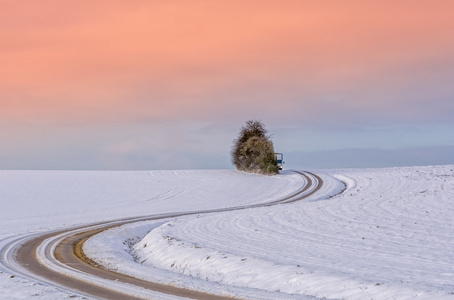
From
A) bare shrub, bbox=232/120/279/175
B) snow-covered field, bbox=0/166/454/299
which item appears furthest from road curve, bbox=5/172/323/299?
bare shrub, bbox=232/120/279/175

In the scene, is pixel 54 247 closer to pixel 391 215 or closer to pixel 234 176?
pixel 391 215

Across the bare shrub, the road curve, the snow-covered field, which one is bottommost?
the road curve

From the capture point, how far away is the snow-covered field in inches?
620

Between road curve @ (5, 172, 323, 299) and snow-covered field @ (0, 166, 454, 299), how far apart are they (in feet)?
2.27

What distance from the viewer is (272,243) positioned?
2372 cm

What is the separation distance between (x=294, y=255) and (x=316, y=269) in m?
3.06

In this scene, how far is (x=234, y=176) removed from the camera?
82438 millimetres

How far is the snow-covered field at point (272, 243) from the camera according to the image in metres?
15.8

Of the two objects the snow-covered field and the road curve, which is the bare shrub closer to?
the snow-covered field

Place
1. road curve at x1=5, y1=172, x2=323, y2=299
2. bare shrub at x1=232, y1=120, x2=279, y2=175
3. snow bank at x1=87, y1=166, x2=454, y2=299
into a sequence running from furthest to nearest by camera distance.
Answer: bare shrub at x1=232, y1=120, x2=279, y2=175
road curve at x1=5, y1=172, x2=323, y2=299
snow bank at x1=87, y1=166, x2=454, y2=299

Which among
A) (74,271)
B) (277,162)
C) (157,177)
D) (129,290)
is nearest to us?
(129,290)

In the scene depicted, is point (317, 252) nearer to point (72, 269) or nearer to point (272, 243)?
point (272, 243)

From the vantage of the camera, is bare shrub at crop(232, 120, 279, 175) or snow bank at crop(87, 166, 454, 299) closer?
snow bank at crop(87, 166, 454, 299)

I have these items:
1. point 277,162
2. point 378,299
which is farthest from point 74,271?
point 277,162
